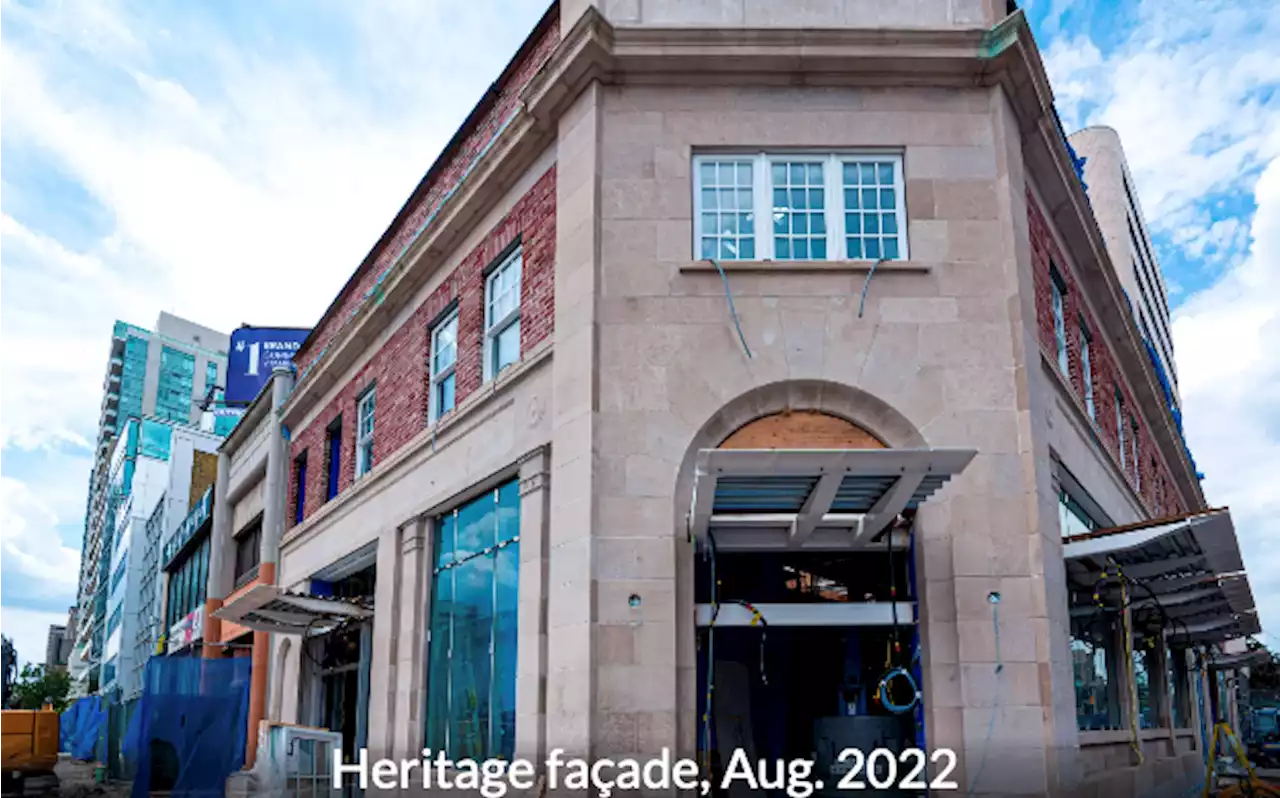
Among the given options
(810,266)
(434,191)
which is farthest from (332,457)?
(810,266)

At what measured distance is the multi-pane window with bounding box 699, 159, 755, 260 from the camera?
12.9 metres

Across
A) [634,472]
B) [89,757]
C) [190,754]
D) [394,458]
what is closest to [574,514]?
[634,472]

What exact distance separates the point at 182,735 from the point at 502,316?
8.73 metres

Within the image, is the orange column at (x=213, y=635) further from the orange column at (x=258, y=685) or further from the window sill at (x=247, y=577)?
the orange column at (x=258, y=685)

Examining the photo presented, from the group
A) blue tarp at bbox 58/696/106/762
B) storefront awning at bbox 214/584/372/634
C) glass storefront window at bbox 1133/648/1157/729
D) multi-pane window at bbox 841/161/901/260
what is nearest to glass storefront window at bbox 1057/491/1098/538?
glass storefront window at bbox 1133/648/1157/729

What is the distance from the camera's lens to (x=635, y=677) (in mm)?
11523

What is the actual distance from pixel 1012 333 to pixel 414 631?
376 inches

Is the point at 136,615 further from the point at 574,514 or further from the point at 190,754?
the point at 574,514

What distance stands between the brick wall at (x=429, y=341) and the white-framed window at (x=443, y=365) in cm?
17

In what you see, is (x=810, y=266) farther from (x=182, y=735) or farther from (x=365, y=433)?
(x=182, y=735)

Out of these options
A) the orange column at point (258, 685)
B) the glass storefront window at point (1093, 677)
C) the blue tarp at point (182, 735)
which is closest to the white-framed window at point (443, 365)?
A: the blue tarp at point (182, 735)

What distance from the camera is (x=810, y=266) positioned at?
41.0 ft

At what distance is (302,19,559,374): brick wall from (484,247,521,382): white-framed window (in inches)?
81.7

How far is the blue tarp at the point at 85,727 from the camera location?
42406mm
